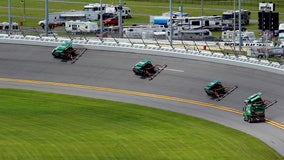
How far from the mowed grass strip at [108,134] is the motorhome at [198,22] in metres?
48.9

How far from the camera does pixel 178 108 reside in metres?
78.6

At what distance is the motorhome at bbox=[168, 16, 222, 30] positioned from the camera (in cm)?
13012

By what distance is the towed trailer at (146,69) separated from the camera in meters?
88.1

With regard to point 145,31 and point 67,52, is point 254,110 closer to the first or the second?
point 67,52

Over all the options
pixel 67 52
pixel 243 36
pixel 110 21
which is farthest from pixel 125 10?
pixel 67 52

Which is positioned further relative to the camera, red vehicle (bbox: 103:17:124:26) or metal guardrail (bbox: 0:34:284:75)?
red vehicle (bbox: 103:17:124:26)

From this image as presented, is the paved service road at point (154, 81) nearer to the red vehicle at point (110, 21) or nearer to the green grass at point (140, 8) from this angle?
the red vehicle at point (110, 21)

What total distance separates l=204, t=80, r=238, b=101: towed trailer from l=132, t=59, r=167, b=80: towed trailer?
324 inches

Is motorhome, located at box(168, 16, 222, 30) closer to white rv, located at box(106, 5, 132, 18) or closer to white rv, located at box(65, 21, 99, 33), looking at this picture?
white rv, located at box(65, 21, 99, 33)

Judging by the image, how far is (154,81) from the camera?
86750 mm

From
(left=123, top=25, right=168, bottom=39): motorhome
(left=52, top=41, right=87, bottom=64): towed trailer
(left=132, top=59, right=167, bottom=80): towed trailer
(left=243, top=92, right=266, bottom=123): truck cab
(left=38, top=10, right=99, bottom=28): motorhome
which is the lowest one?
(left=243, top=92, right=266, bottom=123): truck cab

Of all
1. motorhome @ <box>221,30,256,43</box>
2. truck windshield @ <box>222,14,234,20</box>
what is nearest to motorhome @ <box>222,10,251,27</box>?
truck windshield @ <box>222,14,234,20</box>

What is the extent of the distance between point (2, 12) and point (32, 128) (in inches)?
2964

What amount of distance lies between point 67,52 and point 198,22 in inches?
1527
